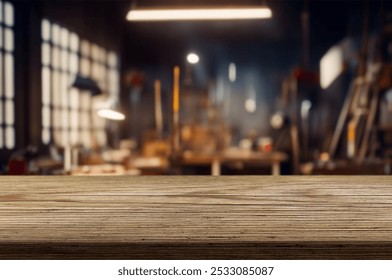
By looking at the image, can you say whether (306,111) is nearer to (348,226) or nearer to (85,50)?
(85,50)

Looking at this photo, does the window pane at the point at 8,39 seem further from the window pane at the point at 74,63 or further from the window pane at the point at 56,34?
the window pane at the point at 74,63

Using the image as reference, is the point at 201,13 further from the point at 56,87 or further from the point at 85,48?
the point at 85,48

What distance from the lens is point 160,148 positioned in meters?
7.89

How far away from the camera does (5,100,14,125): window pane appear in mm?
6262

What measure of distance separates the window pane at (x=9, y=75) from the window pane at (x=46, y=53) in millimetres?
964

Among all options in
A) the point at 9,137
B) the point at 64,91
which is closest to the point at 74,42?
the point at 64,91

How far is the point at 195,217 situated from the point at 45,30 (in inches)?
286

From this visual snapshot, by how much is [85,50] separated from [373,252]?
8.96 m

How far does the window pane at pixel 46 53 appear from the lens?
23.7 ft

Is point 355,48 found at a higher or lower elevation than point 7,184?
higher

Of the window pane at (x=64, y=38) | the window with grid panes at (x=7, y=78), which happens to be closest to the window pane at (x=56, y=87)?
the window pane at (x=64, y=38)

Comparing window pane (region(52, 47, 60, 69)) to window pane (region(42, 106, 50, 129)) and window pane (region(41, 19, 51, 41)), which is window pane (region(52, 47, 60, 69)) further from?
window pane (region(42, 106, 50, 129))

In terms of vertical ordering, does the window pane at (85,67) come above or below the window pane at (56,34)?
below
